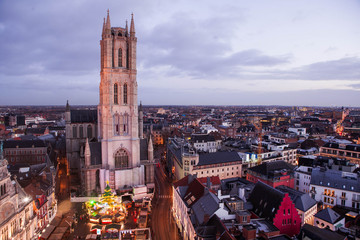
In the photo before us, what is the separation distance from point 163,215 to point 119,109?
29607mm

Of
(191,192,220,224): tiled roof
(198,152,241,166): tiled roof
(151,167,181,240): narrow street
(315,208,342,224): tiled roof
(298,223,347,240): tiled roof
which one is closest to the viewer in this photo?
(298,223,347,240): tiled roof

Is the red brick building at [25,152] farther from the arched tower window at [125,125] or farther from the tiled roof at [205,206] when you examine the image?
the tiled roof at [205,206]

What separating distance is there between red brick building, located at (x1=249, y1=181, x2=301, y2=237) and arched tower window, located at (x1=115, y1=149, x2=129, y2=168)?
119 ft

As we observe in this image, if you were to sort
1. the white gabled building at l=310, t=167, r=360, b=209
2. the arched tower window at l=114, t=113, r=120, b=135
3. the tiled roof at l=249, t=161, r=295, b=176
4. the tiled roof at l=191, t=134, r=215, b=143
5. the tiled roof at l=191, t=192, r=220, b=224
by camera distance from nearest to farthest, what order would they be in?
the tiled roof at l=191, t=192, r=220, b=224
the white gabled building at l=310, t=167, r=360, b=209
the arched tower window at l=114, t=113, r=120, b=135
the tiled roof at l=249, t=161, r=295, b=176
the tiled roof at l=191, t=134, r=215, b=143

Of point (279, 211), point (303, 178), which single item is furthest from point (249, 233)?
point (303, 178)

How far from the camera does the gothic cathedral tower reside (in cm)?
6664

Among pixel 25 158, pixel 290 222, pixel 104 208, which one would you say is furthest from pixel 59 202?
pixel 290 222

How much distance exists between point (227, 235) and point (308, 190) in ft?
147

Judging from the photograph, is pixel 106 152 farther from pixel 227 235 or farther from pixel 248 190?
pixel 227 235

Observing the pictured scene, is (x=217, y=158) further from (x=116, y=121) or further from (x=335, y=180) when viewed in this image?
(x=116, y=121)

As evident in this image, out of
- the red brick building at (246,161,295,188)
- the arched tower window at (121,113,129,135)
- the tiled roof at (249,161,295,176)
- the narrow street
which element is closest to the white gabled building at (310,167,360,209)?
the red brick building at (246,161,295,188)

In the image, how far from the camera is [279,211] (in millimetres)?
44062

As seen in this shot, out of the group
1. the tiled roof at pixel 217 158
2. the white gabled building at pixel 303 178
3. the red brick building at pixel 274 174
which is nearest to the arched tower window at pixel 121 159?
the tiled roof at pixel 217 158

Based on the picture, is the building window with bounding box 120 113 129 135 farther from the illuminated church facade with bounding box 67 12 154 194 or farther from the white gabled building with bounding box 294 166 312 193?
the white gabled building with bounding box 294 166 312 193
